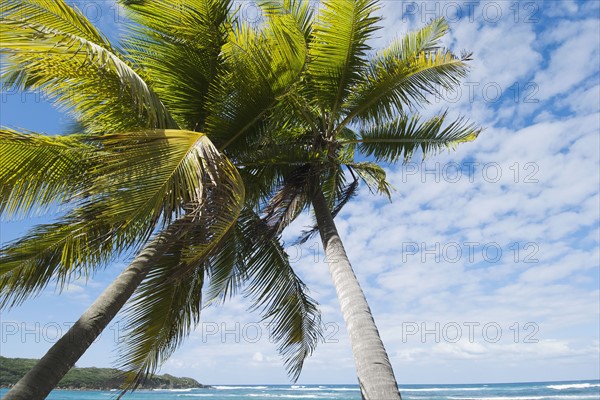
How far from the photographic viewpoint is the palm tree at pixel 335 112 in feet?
21.4

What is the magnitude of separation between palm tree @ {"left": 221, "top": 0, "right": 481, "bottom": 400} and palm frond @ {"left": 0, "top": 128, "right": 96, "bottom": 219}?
92.5 inches

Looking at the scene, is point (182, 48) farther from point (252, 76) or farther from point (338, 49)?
point (338, 49)

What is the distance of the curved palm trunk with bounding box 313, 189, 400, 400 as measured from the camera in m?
4.30

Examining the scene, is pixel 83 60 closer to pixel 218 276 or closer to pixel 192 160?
pixel 192 160

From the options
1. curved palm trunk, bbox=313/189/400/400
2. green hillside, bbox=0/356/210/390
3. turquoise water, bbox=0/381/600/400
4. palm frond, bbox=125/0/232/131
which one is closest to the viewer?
curved palm trunk, bbox=313/189/400/400

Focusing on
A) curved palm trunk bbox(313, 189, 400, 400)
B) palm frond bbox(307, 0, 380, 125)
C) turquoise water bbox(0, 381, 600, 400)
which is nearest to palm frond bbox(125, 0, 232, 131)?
palm frond bbox(307, 0, 380, 125)

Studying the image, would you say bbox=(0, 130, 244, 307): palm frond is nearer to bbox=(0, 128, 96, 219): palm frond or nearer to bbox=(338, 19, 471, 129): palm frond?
bbox=(0, 128, 96, 219): palm frond

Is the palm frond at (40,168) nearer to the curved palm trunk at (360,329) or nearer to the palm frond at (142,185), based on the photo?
the palm frond at (142,185)

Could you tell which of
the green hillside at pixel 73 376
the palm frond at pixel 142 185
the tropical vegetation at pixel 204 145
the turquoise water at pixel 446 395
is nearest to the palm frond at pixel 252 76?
the tropical vegetation at pixel 204 145

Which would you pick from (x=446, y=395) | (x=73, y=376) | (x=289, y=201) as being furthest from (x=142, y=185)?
(x=73, y=376)

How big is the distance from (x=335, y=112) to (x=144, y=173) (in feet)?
11.5

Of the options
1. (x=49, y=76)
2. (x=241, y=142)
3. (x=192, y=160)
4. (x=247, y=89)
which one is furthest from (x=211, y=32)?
(x=192, y=160)

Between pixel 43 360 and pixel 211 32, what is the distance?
14.7ft

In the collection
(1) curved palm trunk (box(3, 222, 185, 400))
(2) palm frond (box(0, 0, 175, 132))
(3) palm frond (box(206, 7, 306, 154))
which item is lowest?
(1) curved palm trunk (box(3, 222, 185, 400))
